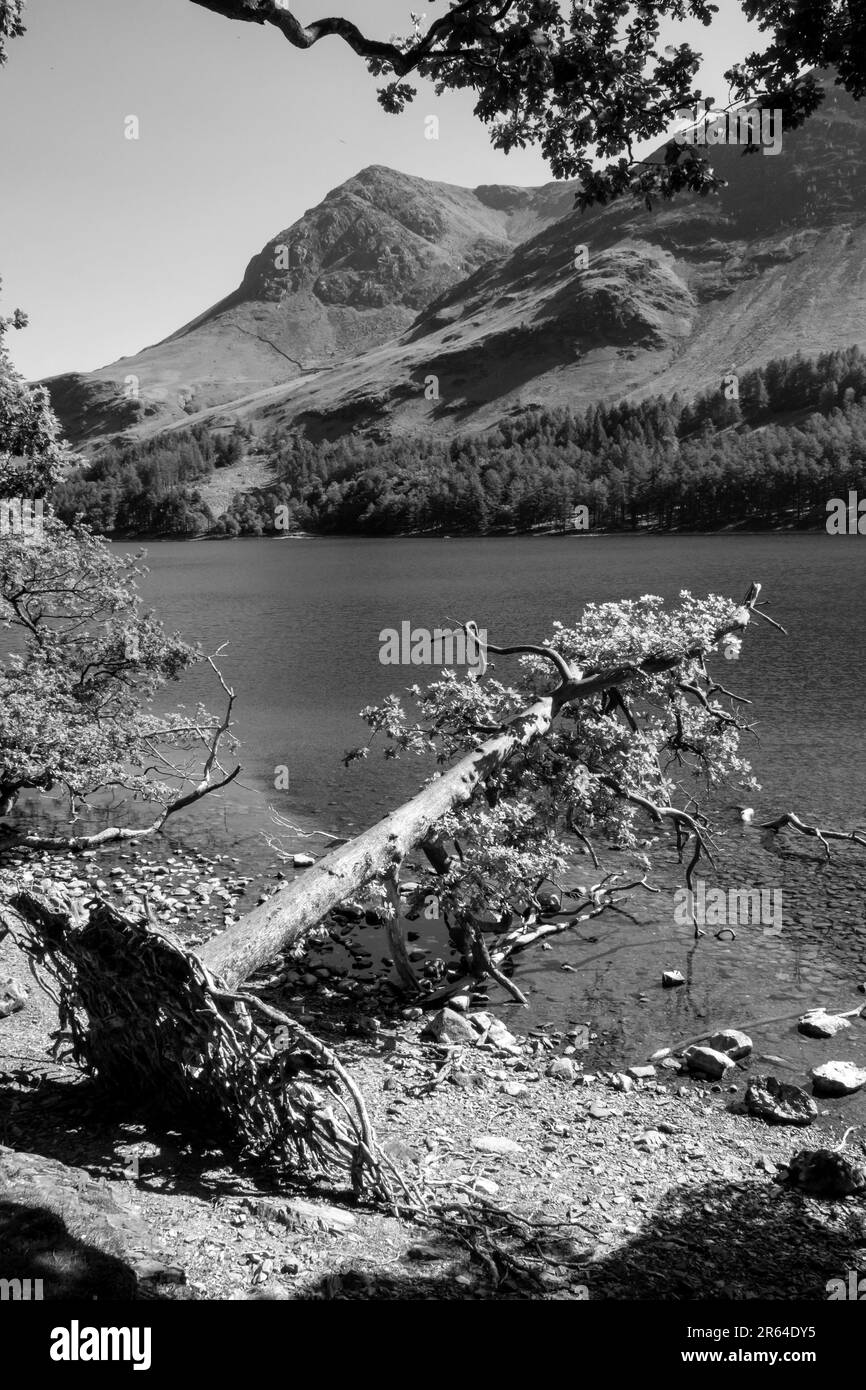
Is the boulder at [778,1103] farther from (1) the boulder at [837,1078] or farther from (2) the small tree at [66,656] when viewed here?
(2) the small tree at [66,656]

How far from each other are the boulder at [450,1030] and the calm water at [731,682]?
1528mm

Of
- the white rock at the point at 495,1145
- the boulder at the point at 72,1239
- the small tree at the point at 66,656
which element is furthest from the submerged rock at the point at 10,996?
the white rock at the point at 495,1145

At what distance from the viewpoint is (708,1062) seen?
52.2 feet

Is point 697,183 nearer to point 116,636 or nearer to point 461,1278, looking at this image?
point 461,1278

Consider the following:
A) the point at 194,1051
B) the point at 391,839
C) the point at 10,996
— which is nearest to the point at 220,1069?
the point at 194,1051

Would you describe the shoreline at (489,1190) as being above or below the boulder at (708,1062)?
above

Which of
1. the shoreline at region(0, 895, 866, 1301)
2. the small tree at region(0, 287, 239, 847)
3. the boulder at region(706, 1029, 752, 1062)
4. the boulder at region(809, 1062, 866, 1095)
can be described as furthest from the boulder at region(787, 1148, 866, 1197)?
the small tree at region(0, 287, 239, 847)

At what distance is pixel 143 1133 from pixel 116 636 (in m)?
20.4

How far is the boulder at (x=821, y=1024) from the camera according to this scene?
678 inches

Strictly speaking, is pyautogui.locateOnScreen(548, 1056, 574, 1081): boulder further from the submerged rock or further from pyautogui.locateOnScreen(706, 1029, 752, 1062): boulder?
the submerged rock

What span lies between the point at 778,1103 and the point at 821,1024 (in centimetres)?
330

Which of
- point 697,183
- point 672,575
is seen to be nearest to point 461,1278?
point 697,183

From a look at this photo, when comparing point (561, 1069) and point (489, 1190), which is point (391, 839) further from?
point (489, 1190)

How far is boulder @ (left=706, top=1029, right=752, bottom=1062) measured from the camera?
1648 cm
